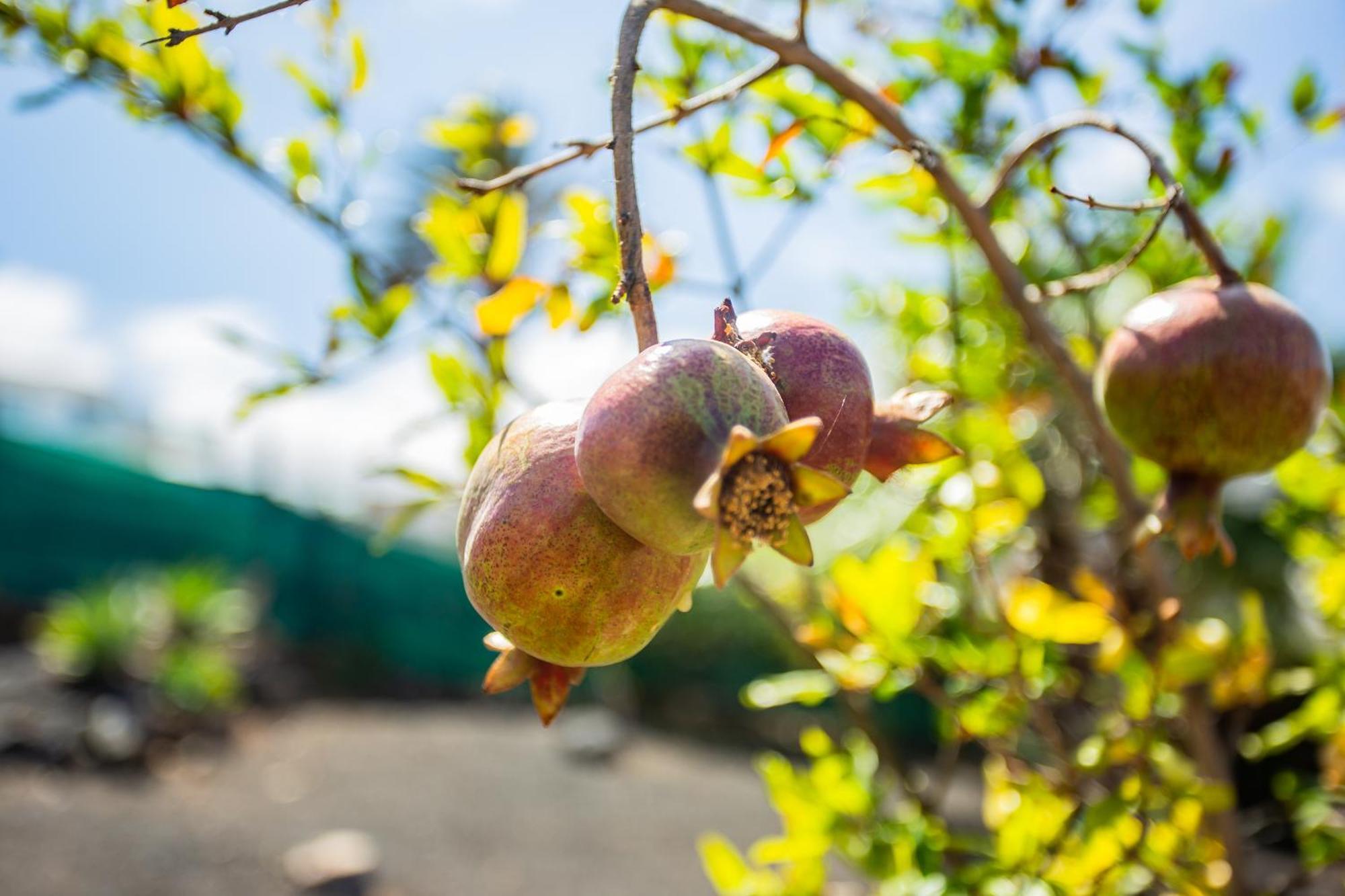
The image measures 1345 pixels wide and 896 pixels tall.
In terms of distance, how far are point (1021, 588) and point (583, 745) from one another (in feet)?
22.4

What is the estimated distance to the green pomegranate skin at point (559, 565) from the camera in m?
0.53

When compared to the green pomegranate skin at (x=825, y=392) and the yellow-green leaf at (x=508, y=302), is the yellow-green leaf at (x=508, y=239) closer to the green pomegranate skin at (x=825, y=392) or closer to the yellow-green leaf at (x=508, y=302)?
the yellow-green leaf at (x=508, y=302)

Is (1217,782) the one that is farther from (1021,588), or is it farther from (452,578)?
(452,578)

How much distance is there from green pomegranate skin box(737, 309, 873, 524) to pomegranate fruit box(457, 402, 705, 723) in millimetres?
105

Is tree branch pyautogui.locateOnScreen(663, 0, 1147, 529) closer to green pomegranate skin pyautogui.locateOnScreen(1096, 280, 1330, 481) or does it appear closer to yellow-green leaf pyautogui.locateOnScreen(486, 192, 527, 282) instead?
green pomegranate skin pyautogui.locateOnScreen(1096, 280, 1330, 481)

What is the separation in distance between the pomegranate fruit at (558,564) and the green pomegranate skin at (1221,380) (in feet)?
1.52

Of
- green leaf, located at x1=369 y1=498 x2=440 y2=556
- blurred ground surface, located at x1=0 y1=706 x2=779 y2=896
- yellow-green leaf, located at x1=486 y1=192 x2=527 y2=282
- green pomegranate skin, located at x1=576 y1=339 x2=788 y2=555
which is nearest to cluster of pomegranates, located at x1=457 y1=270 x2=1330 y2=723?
green pomegranate skin, located at x1=576 y1=339 x2=788 y2=555

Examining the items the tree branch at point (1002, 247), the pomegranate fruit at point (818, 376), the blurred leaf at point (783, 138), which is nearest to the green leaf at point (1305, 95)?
the tree branch at point (1002, 247)

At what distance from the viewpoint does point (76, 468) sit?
29.6 feet

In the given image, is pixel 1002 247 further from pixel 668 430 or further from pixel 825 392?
pixel 668 430

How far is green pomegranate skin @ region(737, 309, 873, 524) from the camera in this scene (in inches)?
22.9

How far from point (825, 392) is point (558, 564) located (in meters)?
0.19

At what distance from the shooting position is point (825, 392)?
58 centimetres

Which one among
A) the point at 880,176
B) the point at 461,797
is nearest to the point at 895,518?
the point at 880,176
